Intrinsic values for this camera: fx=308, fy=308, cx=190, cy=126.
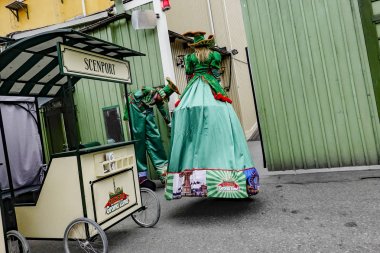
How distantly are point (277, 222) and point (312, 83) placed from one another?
2681 mm

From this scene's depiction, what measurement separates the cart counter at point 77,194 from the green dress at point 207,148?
0.86 meters

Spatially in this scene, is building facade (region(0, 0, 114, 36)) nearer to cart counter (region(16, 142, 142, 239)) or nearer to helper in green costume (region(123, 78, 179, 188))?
helper in green costume (region(123, 78, 179, 188))

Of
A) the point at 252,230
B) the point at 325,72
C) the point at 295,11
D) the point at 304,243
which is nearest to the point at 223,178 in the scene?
the point at 252,230

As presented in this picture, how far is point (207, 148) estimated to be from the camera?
3.99 m

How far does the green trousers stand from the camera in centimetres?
584

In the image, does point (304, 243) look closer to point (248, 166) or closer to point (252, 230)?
point (252, 230)

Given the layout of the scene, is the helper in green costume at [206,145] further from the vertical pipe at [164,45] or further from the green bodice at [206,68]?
the vertical pipe at [164,45]

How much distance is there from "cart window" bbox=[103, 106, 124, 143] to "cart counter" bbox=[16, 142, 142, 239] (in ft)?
11.4

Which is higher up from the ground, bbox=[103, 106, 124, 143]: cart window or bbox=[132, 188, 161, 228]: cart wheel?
bbox=[103, 106, 124, 143]: cart window

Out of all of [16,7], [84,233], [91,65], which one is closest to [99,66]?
[91,65]

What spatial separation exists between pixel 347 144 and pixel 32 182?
6.73 m

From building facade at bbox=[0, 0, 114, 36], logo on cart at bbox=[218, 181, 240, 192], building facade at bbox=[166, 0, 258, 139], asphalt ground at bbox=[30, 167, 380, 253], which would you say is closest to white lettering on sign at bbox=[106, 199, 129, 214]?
asphalt ground at bbox=[30, 167, 380, 253]

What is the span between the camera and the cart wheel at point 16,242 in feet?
10.2

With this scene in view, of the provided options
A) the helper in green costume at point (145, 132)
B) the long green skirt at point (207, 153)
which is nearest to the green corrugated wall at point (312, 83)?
the long green skirt at point (207, 153)
